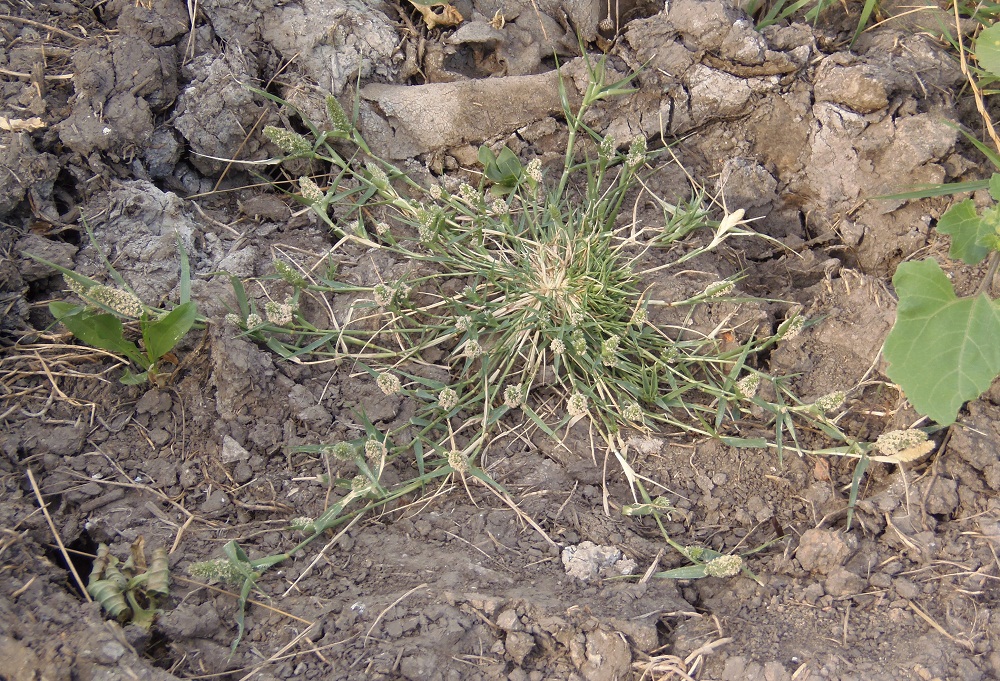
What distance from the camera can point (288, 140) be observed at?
92.7 inches

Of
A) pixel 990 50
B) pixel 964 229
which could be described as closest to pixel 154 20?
pixel 964 229

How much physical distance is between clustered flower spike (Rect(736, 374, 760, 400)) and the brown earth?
14 centimetres

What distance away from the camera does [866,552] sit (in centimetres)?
181

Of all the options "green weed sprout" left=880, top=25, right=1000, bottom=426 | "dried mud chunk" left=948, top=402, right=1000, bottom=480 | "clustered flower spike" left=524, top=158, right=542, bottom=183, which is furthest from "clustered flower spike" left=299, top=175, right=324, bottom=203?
"dried mud chunk" left=948, top=402, right=1000, bottom=480

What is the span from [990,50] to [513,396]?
6.13ft

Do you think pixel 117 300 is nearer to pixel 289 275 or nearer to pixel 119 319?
pixel 119 319

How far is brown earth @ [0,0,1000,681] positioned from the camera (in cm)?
162

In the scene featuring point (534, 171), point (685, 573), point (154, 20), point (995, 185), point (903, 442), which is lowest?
point (685, 573)

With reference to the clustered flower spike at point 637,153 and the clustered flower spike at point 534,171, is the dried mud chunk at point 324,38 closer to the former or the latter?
the clustered flower spike at point 534,171

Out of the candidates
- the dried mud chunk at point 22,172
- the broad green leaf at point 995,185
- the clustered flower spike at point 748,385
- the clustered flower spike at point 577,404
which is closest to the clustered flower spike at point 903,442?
the clustered flower spike at point 748,385

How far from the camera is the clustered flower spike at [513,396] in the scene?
204 centimetres

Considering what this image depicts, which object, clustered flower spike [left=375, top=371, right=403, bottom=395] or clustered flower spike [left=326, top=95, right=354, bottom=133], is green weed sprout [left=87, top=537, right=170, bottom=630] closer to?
clustered flower spike [left=375, top=371, right=403, bottom=395]

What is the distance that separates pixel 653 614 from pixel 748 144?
1.68m

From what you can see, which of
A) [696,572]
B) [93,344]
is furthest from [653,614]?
[93,344]
